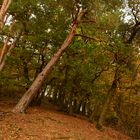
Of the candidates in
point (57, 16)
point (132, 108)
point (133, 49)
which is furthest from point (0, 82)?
point (132, 108)

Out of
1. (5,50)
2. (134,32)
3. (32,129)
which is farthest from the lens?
(5,50)

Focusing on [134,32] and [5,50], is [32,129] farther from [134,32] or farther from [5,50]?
[134,32]

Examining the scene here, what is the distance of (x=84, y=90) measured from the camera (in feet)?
107

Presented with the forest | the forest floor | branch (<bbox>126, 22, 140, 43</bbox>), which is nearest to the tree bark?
the forest

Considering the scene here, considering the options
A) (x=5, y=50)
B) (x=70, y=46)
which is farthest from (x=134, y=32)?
(x=5, y=50)

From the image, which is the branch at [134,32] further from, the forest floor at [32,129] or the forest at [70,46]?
the forest floor at [32,129]

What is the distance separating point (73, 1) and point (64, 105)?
1424 cm

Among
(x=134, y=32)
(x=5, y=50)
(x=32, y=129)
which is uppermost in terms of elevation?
(x=134, y=32)

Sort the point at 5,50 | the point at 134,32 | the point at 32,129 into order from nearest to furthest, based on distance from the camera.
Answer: the point at 32,129 → the point at 134,32 → the point at 5,50

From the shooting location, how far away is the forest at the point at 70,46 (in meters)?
24.1

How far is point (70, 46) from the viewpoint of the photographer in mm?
27875

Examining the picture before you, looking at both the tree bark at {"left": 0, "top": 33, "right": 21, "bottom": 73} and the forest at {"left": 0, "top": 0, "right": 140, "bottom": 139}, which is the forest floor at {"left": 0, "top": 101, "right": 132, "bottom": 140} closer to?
the forest at {"left": 0, "top": 0, "right": 140, "bottom": 139}

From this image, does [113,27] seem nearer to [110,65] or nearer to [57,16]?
[110,65]

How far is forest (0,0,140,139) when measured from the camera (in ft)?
79.1
